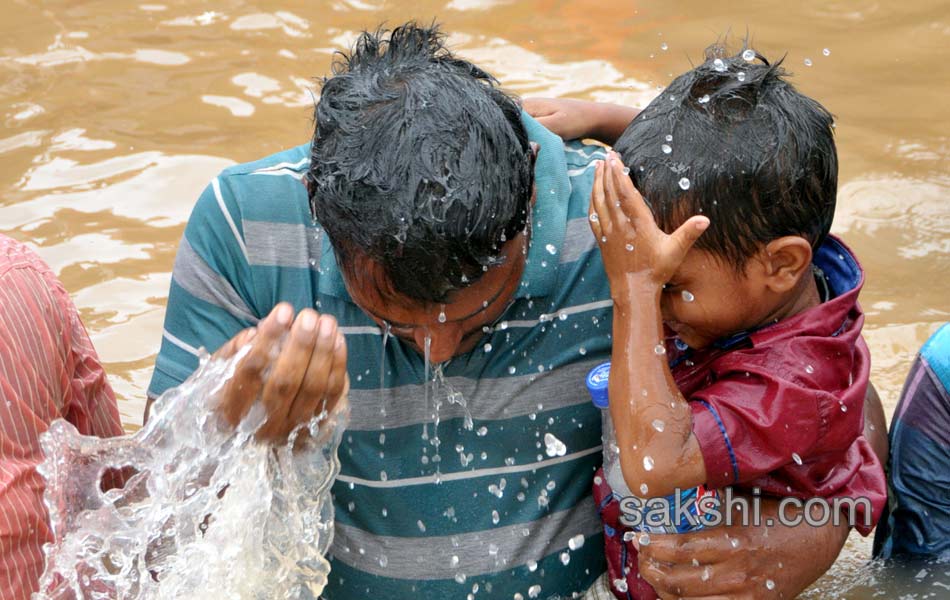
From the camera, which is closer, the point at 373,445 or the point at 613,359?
the point at 613,359

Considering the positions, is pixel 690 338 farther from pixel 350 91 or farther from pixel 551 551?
pixel 350 91

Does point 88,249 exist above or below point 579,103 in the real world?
below

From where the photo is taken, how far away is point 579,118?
314 cm

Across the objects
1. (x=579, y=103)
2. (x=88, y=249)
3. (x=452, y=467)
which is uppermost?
(x=579, y=103)

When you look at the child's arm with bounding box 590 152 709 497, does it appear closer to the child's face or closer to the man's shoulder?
the child's face

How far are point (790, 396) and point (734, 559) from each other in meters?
0.42

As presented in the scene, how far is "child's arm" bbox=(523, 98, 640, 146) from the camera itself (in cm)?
310

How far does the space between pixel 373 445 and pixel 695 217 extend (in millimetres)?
902

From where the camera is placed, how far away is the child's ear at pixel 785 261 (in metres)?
2.62

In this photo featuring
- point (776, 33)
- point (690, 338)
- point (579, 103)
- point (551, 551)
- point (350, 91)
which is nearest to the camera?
point (350, 91)

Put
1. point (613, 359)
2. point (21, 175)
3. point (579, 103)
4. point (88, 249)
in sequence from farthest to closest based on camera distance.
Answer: point (21, 175), point (88, 249), point (579, 103), point (613, 359)

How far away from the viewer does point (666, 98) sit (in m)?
2.71

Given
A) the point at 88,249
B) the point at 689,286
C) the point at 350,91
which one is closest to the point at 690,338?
the point at 689,286
